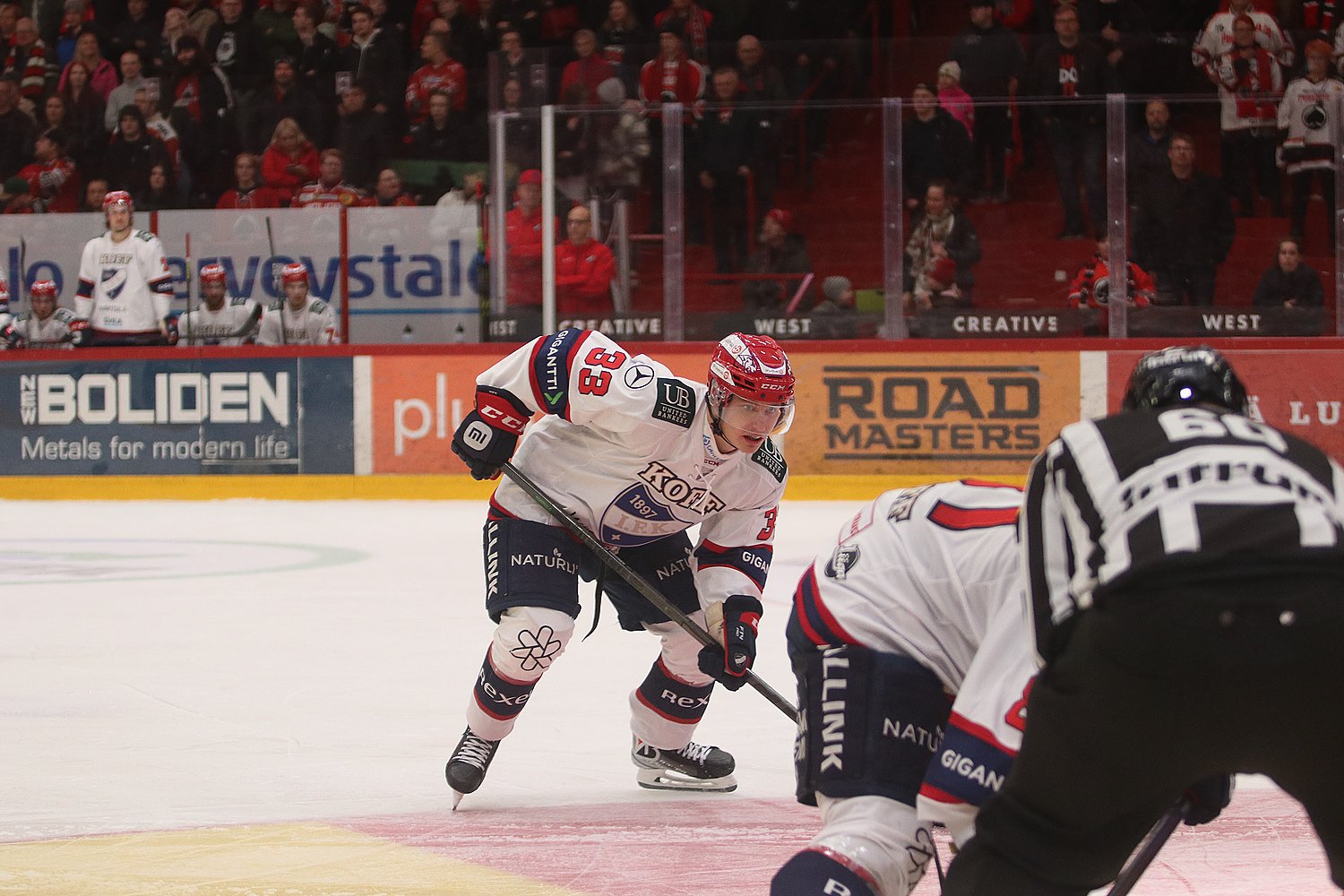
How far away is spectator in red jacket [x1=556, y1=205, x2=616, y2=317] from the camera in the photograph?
31.5 feet

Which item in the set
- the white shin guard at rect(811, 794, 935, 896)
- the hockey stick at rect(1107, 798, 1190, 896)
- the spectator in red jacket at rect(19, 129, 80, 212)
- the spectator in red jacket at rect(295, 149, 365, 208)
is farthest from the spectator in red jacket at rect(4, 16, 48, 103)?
the hockey stick at rect(1107, 798, 1190, 896)

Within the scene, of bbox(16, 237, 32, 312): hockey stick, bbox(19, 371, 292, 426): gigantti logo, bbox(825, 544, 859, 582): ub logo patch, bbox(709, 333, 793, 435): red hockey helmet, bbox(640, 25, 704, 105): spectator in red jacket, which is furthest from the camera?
bbox(16, 237, 32, 312): hockey stick

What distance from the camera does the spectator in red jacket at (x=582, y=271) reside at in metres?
9.59

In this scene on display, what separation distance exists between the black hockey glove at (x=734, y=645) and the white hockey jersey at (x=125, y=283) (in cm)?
748

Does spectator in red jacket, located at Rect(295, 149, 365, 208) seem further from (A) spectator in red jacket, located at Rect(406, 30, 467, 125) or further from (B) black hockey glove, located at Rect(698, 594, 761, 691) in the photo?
(B) black hockey glove, located at Rect(698, 594, 761, 691)

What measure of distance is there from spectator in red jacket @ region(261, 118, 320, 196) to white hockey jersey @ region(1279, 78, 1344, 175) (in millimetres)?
6280

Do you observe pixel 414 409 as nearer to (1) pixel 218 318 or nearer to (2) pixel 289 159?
(1) pixel 218 318

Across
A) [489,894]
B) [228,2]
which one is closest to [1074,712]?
[489,894]

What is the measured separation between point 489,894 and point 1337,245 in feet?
25.9

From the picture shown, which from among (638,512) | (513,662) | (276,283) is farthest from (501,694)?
(276,283)

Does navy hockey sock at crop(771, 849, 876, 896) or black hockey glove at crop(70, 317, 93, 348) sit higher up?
black hockey glove at crop(70, 317, 93, 348)

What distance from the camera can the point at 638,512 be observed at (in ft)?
12.2

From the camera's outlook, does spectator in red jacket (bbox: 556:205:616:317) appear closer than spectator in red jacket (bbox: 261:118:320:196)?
Yes

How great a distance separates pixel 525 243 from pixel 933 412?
260 cm
